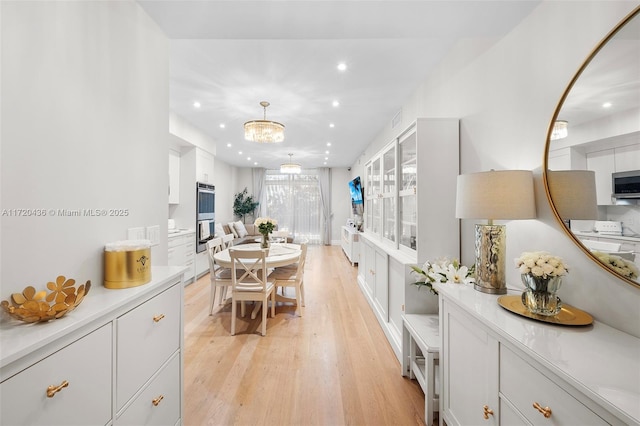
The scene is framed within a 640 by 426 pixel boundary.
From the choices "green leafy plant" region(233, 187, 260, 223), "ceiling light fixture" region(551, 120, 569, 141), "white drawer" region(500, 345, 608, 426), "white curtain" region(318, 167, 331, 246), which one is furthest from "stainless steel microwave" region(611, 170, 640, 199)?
"green leafy plant" region(233, 187, 260, 223)

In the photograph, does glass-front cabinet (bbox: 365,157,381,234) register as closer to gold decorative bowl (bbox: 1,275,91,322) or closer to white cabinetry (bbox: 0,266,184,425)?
white cabinetry (bbox: 0,266,184,425)

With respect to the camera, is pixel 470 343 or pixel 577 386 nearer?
pixel 577 386

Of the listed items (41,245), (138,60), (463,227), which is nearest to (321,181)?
(463,227)


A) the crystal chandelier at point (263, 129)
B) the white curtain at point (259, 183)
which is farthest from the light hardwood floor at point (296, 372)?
the white curtain at point (259, 183)

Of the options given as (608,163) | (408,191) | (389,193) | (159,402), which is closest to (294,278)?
(389,193)

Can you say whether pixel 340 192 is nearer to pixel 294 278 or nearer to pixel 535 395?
pixel 294 278

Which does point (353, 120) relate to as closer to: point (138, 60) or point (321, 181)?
point (138, 60)

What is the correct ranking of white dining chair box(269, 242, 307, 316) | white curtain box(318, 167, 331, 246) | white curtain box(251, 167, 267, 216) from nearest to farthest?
1. white dining chair box(269, 242, 307, 316)
2. white curtain box(318, 167, 331, 246)
3. white curtain box(251, 167, 267, 216)

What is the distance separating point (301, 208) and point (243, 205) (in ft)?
6.46

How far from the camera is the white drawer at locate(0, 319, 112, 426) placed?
64 centimetres

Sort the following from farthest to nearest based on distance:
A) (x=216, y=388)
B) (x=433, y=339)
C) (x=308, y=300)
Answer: (x=308, y=300) → (x=216, y=388) → (x=433, y=339)

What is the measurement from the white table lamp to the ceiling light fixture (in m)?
0.21

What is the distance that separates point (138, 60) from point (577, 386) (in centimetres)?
227

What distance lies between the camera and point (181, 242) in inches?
171
